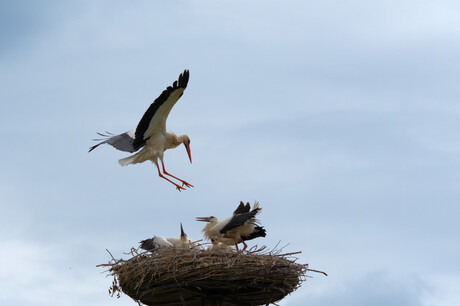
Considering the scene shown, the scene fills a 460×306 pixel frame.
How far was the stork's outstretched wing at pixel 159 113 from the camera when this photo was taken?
8.90m

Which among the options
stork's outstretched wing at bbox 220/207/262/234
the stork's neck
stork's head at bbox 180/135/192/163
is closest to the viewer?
stork's outstretched wing at bbox 220/207/262/234

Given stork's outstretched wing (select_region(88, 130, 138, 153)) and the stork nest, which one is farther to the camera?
stork's outstretched wing (select_region(88, 130, 138, 153))

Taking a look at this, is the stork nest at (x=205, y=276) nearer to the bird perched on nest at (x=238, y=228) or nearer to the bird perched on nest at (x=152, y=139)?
the bird perched on nest at (x=238, y=228)

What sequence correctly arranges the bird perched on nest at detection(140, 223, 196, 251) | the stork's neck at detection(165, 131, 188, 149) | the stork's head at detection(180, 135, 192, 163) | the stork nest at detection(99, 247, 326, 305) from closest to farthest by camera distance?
1. the stork nest at detection(99, 247, 326, 305)
2. the bird perched on nest at detection(140, 223, 196, 251)
3. the stork's neck at detection(165, 131, 188, 149)
4. the stork's head at detection(180, 135, 192, 163)

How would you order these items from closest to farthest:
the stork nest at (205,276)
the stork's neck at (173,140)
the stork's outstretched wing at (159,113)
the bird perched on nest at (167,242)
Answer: the stork nest at (205,276)
the stork's outstretched wing at (159,113)
the bird perched on nest at (167,242)
the stork's neck at (173,140)

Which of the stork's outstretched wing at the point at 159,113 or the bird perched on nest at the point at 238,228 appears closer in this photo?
the stork's outstretched wing at the point at 159,113

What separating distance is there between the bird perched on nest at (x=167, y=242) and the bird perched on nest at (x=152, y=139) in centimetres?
88

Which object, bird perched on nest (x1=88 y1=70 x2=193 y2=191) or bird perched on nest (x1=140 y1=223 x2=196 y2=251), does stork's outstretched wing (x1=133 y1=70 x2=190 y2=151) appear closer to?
bird perched on nest (x1=88 y1=70 x2=193 y2=191)

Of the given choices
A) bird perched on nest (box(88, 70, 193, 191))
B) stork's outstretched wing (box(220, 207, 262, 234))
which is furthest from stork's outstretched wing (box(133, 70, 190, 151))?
stork's outstretched wing (box(220, 207, 262, 234))

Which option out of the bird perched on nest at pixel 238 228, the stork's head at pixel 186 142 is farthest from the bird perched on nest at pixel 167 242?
the stork's head at pixel 186 142

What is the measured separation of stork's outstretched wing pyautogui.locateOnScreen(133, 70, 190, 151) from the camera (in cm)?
890

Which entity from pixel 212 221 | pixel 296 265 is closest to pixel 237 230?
pixel 212 221

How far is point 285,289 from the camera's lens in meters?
8.08

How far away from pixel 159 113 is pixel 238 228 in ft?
6.19
